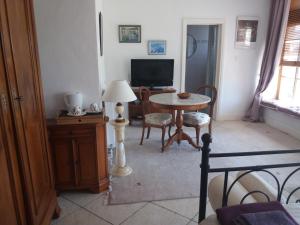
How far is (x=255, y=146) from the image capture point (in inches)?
141

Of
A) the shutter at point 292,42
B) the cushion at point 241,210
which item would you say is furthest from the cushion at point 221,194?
the shutter at point 292,42

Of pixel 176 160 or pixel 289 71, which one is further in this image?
pixel 289 71

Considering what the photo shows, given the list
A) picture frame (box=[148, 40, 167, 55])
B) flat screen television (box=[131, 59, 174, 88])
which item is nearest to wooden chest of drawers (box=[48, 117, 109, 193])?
flat screen television (box=[131, 59, 174, 88])

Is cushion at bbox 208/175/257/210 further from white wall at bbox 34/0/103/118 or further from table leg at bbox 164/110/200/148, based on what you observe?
table leg at bbox 164/110/200/148

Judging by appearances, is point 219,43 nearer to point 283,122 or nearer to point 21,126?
point 283,122

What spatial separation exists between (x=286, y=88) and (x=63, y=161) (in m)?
4.21

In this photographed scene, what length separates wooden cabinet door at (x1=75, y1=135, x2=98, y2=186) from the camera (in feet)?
7.31

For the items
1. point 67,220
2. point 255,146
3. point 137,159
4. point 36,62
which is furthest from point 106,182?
point 255,146

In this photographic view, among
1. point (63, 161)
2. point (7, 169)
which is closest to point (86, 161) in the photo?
point (63, 161)

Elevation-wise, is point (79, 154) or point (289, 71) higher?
point (289, 71)

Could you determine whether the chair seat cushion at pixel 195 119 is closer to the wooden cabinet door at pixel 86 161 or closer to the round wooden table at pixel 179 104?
the round wooden table at pixel 179 104

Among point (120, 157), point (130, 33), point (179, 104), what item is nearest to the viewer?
point (120, 157)

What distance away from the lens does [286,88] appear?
453 cm

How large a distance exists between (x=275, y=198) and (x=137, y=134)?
295cm
